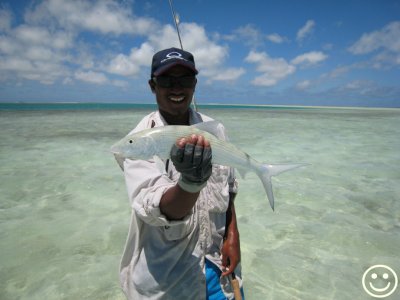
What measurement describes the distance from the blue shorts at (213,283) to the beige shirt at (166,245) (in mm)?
36

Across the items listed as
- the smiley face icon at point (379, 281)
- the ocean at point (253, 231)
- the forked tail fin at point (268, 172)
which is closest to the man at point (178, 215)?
the forked tail fin at point (268, 172)

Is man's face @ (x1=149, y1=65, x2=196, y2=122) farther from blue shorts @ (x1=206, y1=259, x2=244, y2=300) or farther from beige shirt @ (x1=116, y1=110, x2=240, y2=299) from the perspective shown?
blue shorts @ (x1=206, y1=259, x2=244, y2=300)

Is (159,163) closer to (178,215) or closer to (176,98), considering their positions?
(178,215)

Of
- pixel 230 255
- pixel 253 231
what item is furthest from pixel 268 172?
pixel 253 231

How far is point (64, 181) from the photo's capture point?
604cm

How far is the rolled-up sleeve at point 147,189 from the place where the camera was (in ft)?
4.63

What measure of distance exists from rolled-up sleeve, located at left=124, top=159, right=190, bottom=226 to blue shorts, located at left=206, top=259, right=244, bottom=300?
0.51m

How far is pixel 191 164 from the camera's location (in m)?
1.34

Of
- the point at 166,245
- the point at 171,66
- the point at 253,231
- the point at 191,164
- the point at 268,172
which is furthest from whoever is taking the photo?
the point at 253,231

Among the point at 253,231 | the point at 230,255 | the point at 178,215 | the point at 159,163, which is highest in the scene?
the point at 159,163

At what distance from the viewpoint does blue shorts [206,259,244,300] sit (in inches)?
70.1

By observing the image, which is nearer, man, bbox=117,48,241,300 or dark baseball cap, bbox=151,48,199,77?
man, bbox=117,48,241,300

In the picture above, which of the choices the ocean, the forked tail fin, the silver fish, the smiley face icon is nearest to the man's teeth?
the silver fish

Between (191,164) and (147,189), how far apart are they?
30 cm
